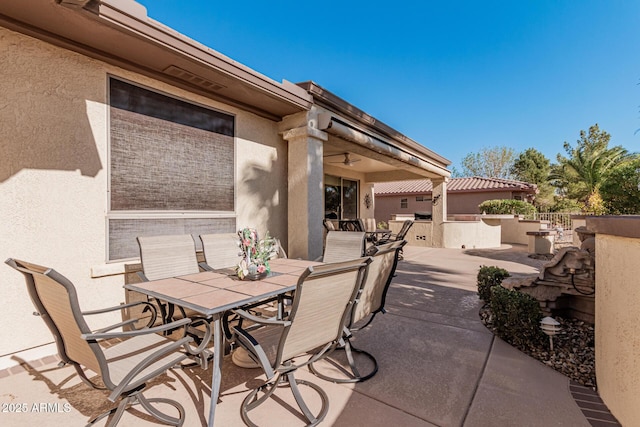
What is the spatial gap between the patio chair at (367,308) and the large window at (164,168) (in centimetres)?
278

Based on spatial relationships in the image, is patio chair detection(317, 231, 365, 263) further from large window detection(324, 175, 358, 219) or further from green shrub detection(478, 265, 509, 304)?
large window detection(324, 175, 358, 219)

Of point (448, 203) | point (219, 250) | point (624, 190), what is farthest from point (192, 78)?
point (448, 203)

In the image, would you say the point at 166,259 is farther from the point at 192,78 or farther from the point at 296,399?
the point at 192,78

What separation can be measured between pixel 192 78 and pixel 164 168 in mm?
1279

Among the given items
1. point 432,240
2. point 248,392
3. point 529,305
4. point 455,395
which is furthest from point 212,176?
point 432,240

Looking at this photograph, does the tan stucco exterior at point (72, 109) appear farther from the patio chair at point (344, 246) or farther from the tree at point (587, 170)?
the tree at point (587, 170)

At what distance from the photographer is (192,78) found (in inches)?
156

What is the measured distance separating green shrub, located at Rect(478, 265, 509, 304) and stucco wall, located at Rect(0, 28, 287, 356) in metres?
4.93

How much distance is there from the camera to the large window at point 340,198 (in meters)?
11.5

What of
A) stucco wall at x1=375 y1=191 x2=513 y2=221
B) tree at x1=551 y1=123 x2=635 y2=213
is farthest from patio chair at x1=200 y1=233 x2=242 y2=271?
Answer: tree at x1=551 y1=123 x2=635 y2=213

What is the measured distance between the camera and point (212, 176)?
461 centimetres

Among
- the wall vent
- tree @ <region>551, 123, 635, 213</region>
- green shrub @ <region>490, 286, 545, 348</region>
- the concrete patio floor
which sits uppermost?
tree @ <region>551, 123, 635, 213</region>

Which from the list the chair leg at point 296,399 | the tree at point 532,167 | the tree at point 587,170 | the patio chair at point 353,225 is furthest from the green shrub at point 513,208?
the chair leg at point 296,399

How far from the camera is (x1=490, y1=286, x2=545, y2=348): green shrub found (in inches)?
121
